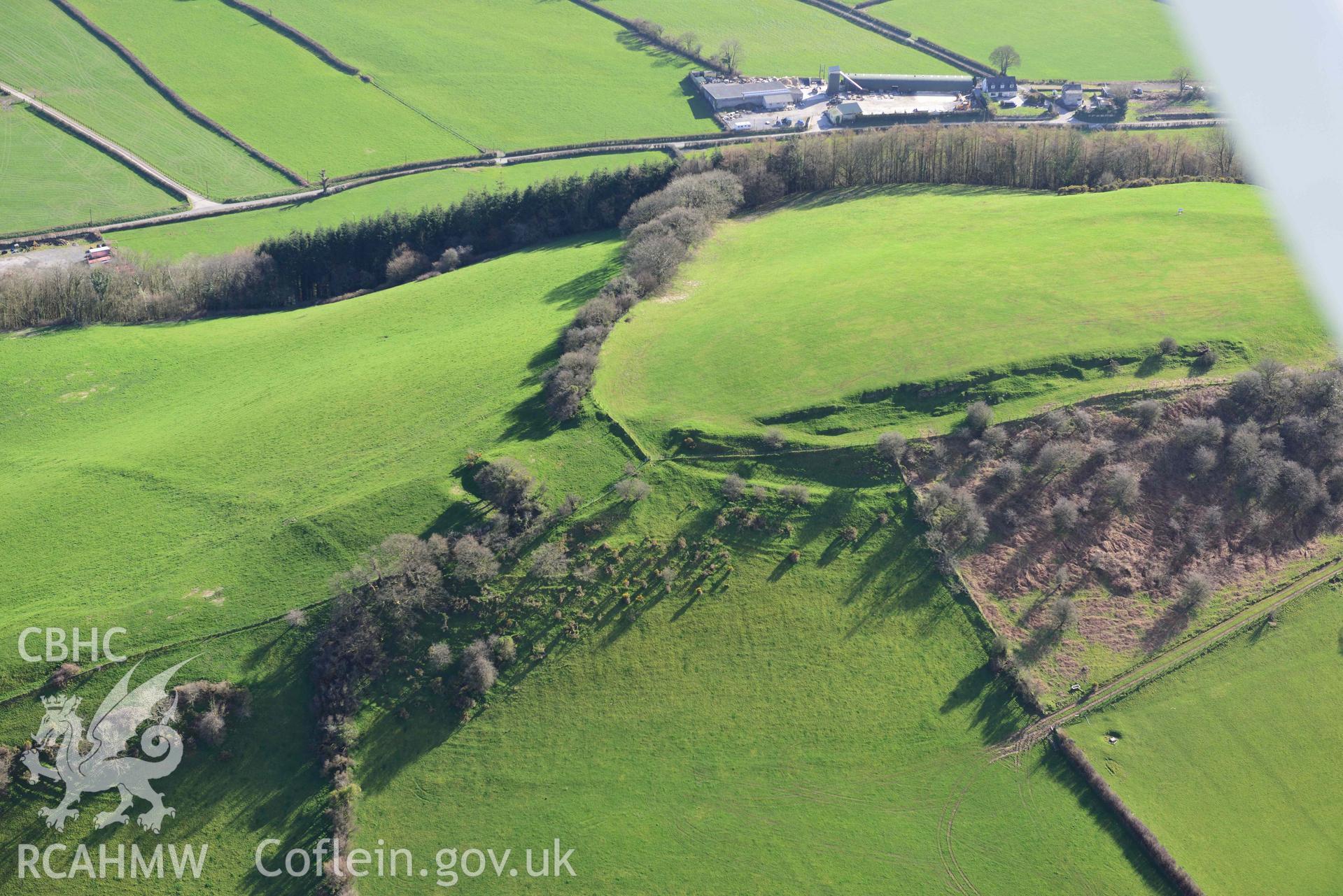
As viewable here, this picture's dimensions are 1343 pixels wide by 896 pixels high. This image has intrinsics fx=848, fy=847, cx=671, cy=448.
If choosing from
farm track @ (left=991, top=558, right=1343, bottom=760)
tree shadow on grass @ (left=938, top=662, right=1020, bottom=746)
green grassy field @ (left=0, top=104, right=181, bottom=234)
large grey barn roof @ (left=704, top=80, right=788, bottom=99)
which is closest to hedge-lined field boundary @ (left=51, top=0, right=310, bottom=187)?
green grassy field @ (left=0, top=104, right=181, bottom=234)

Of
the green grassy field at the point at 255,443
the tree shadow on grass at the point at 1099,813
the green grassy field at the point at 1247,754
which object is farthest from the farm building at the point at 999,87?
the tree shadow on grass at the point at 1099,813

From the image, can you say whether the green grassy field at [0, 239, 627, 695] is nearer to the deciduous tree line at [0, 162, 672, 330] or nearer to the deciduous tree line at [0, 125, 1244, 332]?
the deciduous tree line at [0, 162, 672, 330]

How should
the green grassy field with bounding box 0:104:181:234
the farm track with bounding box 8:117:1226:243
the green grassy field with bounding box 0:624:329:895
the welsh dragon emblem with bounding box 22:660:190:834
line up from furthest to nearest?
the green grassy field with bounding box 0:104:181:234
the farm track with bounding box 8:117:1226:243
the welsh dragon emblem with bounding box 22:660:190:834
the green grassy field with bounding box 0:624:329:895

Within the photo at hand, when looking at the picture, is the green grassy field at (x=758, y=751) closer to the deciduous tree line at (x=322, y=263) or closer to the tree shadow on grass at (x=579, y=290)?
the tree shadow on grass at (x=579, y=290)

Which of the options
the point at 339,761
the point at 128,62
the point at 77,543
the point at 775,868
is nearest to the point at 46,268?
Answer: the point at 77,543

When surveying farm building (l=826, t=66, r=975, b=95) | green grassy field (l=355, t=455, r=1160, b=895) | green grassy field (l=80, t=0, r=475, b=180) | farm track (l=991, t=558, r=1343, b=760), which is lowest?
green grassy field (l=355, t=455, r=1160, b=895)

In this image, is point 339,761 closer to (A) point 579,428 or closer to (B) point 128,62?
(A) point 579,428

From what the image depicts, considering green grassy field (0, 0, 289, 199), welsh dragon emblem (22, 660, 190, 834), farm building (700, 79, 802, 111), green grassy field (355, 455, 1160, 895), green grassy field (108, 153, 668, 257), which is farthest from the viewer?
farm building (700, 79, 802, 111)
